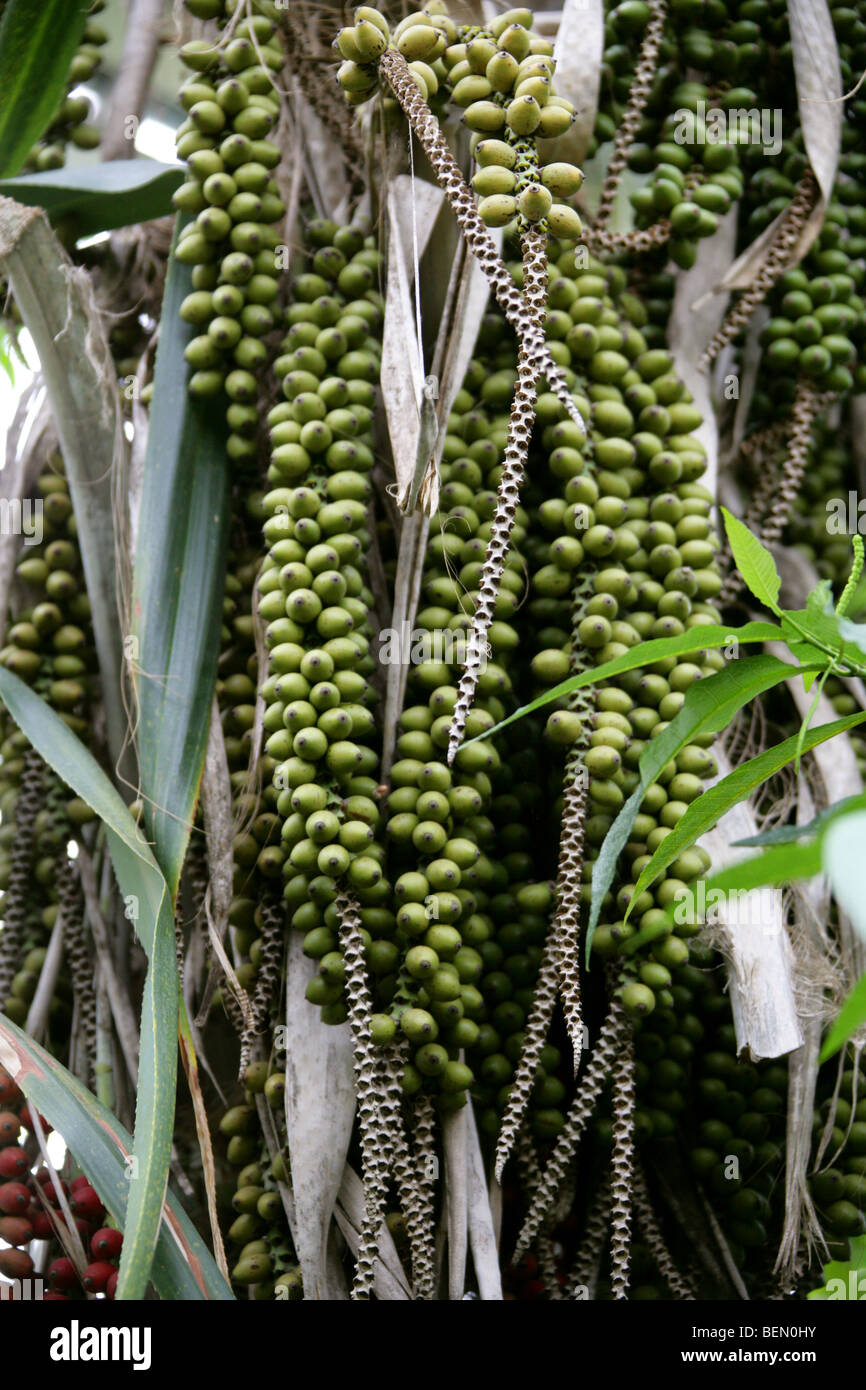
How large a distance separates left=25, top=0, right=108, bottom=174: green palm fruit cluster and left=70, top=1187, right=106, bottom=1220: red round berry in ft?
3.27

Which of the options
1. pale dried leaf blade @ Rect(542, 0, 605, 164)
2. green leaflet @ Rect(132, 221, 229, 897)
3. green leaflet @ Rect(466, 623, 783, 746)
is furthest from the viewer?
pale dried leaf blade @ Rect(542, 0, 605, 164)

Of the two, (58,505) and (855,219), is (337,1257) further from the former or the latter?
(855,219)

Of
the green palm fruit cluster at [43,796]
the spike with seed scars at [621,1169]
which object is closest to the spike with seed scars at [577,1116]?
the spike with seed scars at [621,1169]

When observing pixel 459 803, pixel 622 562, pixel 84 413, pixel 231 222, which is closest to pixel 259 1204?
pixel 459 803

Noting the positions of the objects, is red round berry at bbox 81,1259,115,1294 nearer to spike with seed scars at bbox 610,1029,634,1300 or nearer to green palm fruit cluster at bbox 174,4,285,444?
spike with seed scars at bbox 610,1029,634,1300

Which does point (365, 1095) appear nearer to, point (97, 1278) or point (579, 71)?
point (97, 1278)

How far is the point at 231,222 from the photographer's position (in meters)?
1.07

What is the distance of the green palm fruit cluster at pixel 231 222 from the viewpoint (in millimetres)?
1059

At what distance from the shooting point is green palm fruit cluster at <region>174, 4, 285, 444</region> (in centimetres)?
106

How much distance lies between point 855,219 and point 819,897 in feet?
2.20

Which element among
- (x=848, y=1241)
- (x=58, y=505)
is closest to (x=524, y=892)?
(x=848, y=1241)

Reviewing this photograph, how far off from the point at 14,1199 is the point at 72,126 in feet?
3.46

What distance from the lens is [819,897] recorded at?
1.10m

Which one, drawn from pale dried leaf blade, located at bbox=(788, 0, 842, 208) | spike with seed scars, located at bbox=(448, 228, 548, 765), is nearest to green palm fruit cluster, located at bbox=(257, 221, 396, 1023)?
spike with seed scars, located at bbox=(448, 228, 548, 765)
